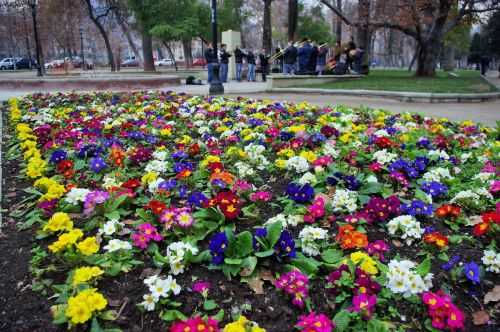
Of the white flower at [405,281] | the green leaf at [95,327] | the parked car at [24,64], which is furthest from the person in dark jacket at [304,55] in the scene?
the parked car at [24,64]

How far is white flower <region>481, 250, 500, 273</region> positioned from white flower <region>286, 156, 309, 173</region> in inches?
64.6

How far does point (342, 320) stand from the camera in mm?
1851

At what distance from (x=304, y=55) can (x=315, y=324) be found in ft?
53.5

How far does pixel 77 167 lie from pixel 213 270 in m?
2.16

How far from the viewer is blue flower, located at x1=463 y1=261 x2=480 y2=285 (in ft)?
6.82

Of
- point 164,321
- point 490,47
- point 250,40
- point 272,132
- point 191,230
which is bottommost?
point 164,321

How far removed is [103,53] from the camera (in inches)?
3103

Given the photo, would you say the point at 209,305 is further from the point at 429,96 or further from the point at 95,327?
the point at 429,96

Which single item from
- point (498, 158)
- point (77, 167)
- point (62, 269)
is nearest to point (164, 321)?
point (62, 269)

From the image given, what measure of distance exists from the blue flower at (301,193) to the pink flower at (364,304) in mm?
1114

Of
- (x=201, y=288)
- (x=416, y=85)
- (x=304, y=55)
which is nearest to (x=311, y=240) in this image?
(x=201, y=288)

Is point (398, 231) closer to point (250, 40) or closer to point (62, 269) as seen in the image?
point (62, 269)

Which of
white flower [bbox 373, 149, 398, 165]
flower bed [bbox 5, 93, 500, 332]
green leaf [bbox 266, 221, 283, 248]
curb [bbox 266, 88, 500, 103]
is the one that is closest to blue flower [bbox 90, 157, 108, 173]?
flower bed [bbox 5, 93, 500, 332]

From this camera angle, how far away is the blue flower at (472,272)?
2078mm
